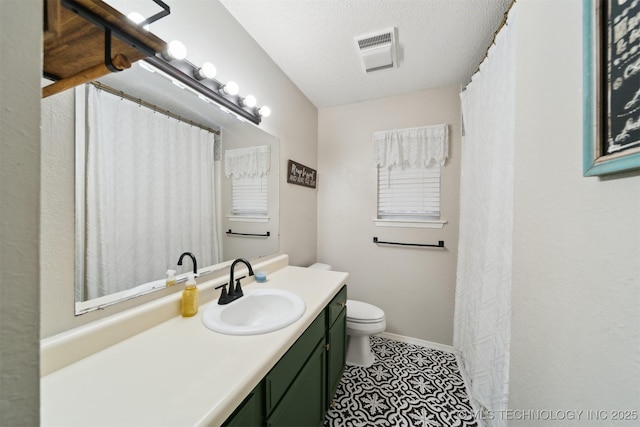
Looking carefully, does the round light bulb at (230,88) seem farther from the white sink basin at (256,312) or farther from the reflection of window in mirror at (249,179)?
the white sink basin at (256,312)

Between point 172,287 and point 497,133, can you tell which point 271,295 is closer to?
point 172,287

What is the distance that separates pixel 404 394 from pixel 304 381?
3.38 ft

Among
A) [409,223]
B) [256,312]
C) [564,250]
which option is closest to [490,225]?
[564,250]

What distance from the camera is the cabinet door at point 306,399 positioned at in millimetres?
842

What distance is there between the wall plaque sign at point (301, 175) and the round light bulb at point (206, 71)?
0.90 metres

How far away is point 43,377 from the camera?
0.64 m

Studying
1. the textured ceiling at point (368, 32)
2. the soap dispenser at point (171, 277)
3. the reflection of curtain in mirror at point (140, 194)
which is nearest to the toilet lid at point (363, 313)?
the reflection of curtain in mirror at point (140, 194)

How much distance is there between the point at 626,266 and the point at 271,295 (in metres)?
1.26

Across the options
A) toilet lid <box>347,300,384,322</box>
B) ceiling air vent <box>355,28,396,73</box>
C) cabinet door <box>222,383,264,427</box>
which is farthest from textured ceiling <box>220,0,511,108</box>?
toilet lid <box>347,300,384,322</box>

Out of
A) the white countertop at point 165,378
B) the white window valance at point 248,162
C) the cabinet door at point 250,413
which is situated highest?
the white window valance at point 248,162

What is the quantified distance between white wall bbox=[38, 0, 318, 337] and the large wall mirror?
0.04 metres

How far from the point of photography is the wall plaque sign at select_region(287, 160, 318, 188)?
2.01 m

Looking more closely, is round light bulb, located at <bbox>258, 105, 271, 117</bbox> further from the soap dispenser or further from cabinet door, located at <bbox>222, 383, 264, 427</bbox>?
cabinet door, located at <bbox>222, 383, 264, 427</bbox>

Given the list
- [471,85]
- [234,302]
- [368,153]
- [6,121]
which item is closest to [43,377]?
[234,302]
